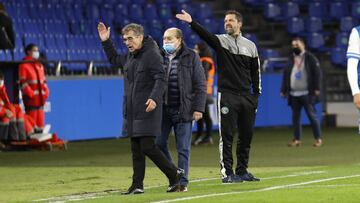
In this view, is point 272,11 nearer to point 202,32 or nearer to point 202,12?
point 202,12

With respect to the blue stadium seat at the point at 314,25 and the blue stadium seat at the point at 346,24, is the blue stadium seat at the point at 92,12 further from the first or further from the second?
the blue stadium seat at the point at 346,24

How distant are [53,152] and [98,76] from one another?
4.62 meters

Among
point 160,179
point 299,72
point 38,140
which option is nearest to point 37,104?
point 38,140

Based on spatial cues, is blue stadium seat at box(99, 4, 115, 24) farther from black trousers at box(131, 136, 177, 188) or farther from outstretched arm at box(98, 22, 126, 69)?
black trousers at box(131, 136, 177, 188)

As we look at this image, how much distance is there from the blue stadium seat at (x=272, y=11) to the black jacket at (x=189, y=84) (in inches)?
807

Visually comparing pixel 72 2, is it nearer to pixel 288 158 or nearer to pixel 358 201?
pixel 288 158

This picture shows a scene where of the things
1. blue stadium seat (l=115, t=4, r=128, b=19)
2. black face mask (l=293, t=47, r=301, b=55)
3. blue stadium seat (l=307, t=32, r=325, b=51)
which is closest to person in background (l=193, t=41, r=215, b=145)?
black face mask (l=293, t=47, r=301, b=55)

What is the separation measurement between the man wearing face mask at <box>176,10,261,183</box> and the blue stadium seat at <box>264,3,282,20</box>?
19.6m

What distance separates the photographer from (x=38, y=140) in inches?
888

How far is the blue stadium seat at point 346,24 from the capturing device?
109 feet

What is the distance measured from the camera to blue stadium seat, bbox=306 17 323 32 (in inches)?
1330

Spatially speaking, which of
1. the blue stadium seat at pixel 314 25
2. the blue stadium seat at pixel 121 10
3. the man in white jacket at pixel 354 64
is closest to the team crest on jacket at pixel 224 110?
the man in white jacket at pixel 354 64

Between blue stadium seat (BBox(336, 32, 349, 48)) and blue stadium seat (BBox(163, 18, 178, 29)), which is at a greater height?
blue stadium seat (BBox(163, 18, 178, 29))

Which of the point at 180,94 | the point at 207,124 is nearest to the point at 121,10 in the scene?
the point at 207,124
